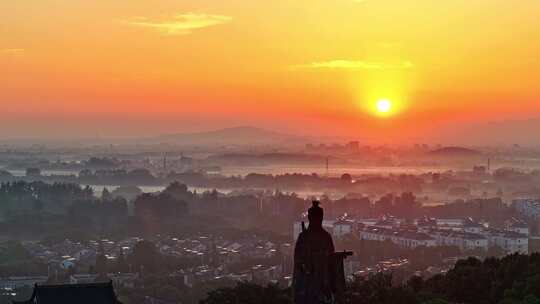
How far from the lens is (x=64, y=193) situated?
59.2m

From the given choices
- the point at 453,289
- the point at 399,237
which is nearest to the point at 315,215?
the point at 453,289

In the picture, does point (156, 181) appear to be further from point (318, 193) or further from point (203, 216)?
point (203, 216)

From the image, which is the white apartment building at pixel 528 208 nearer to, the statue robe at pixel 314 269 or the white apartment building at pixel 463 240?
the white apartment building at pixel 463 240

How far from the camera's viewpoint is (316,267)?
18.5 ft

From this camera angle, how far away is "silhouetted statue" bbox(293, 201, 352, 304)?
561cm

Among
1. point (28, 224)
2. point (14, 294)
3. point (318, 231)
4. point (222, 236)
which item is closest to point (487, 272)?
point (318, 231)

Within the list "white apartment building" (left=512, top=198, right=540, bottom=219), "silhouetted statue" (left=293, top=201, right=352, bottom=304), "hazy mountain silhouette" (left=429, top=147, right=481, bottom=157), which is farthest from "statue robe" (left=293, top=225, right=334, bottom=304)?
"hazy mountain silhouette" (left=429, top=147, right=481, bottom=157)

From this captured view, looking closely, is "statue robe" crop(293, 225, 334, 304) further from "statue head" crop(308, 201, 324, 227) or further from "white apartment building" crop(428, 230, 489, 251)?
"white apartment building" crop(428, 230, 489, 251)

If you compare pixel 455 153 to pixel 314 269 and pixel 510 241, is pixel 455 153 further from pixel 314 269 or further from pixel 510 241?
pixel 314 269

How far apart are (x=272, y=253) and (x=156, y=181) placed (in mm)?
58022

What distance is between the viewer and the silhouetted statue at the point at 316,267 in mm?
5609

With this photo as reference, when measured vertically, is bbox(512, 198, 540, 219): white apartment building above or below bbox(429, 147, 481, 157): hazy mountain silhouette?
below

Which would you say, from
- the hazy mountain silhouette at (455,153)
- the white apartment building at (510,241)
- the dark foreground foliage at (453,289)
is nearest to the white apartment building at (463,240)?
the white apartment building at (510,241)

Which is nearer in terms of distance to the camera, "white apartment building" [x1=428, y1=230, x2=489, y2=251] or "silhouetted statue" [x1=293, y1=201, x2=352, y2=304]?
"silhouetted statue" [x1=293, y1=201, x2=352, y2=304]
